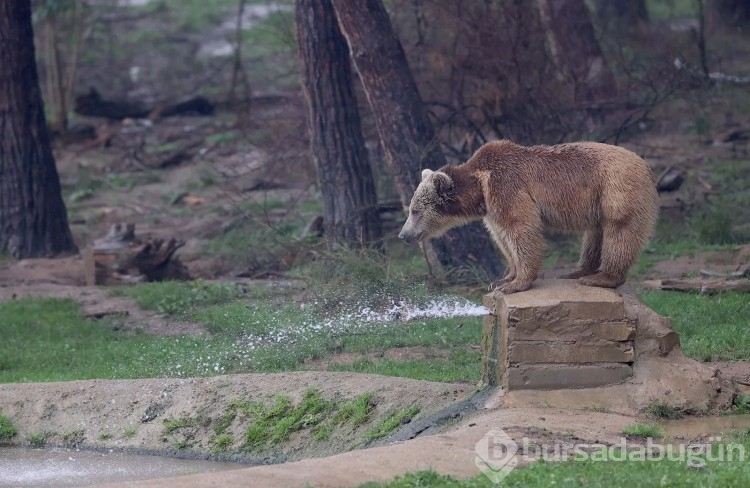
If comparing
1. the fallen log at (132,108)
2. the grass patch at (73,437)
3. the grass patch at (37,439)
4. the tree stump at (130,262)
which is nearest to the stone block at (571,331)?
the grass patch at (73,437)

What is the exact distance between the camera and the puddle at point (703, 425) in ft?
25.0

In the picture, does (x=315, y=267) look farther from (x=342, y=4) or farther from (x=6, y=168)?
(x=6, y=168)

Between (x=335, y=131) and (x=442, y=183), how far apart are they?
21.8ft

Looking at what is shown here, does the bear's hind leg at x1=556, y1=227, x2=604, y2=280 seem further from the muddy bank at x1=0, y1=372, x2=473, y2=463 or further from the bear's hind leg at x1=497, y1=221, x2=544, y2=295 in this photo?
the muddy bank at x1=0, y1=372, x2=473, y2=463

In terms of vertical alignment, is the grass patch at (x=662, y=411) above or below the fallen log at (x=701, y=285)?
above

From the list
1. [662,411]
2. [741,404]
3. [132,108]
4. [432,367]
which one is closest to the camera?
[662,411]

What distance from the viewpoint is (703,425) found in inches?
309

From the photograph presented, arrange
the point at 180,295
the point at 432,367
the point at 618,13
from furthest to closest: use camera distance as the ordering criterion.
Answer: the point at 618,13 < the point at 180,295 < the point at 432,367

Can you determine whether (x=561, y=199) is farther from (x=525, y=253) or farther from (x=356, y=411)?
(x=356, y=411)

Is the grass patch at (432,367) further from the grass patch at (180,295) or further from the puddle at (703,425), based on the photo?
the grass patch at (180,295)

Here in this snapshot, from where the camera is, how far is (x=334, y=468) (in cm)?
671

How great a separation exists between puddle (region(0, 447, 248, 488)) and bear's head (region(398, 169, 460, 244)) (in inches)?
94.8

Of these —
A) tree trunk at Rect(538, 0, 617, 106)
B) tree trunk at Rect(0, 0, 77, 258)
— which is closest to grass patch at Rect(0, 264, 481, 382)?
tree trunk at Rect(0, 0, 77, 258)

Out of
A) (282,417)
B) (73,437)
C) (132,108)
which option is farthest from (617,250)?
(132,108)
